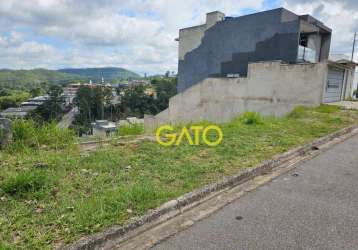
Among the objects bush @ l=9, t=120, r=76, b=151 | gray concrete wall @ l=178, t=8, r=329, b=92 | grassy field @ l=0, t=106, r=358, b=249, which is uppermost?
gray concrete wall @ l=178, t=8, r=329, b=92

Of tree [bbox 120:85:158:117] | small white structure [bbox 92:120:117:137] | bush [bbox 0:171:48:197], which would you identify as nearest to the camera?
bush [bbox 0:171:48:197]

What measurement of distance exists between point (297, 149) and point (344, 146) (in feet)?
5.21

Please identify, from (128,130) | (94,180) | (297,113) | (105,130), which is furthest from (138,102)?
(94,180)

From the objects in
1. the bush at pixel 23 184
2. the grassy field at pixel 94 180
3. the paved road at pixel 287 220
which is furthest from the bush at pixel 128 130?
the paved road at pixel 287 220

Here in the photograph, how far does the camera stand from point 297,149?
4789 millimetres

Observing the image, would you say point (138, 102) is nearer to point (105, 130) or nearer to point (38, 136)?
point (105, 130)

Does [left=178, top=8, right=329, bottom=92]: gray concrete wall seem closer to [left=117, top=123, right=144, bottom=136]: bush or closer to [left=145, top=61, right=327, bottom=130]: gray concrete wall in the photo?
[left=145, top=61, right=327, bottom=130]: gray concrete wall

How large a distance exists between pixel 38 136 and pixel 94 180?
7.44ft

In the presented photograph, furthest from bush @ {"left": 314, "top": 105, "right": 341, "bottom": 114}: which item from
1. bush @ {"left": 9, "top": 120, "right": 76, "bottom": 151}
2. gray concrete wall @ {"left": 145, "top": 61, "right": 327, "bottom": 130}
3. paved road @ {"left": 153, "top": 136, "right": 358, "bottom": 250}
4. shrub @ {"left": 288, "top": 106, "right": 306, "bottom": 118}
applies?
bush @ {"left": 9, "top": 120, "right": 76, "bottom": 151}

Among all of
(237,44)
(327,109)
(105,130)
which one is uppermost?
(237,44)

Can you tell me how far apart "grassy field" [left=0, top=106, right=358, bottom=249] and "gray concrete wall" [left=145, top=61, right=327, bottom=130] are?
8.28 meters

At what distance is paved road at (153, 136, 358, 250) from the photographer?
6.75 feet

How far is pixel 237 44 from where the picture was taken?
17.9 meters

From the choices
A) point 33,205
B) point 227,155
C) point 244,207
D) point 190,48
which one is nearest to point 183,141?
point 227,155
